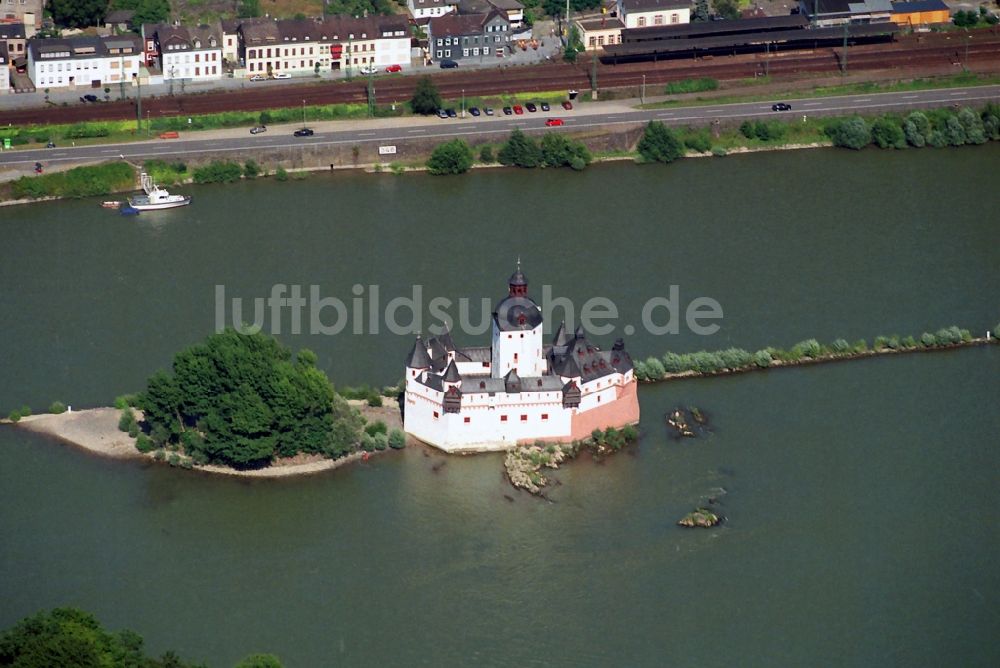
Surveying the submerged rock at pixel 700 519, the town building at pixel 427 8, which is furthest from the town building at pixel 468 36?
the submerged rock at pixel 700 519

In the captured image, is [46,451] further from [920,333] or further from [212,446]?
[920,333]

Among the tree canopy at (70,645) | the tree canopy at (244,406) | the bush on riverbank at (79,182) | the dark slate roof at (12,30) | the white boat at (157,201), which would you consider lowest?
the tree canopy at (70,645)

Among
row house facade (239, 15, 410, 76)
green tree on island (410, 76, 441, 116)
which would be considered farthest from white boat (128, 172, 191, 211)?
row house facade (239, 15, 410, 76)

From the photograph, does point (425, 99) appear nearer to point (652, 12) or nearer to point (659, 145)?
point (659, 145)

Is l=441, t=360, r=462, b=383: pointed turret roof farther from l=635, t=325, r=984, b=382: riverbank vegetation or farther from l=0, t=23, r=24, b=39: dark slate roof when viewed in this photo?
l=0, t=23, r=24, b=39: dark slate roof

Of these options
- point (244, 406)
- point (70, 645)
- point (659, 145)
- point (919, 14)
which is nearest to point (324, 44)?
point (659, 145)

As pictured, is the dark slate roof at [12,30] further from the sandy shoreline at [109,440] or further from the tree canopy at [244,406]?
the tree canopy at [244,406]
